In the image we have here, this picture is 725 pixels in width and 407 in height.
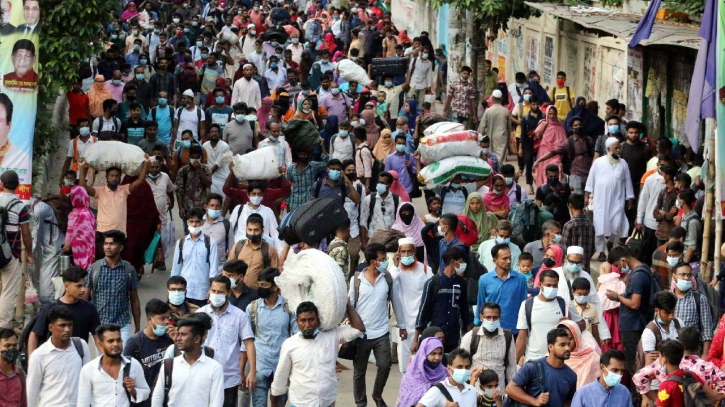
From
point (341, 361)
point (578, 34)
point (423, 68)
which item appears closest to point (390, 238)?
point (341, 361)

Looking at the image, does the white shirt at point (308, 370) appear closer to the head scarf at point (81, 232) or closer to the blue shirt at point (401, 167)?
the head scarf at point (81, 232)

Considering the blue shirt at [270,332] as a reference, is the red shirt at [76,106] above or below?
above

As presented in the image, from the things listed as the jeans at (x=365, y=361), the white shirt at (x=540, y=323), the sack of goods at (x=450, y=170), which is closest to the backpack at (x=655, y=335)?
the white shirt at (x=540, y=323)

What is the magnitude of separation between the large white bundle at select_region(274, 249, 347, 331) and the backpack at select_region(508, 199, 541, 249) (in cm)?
409

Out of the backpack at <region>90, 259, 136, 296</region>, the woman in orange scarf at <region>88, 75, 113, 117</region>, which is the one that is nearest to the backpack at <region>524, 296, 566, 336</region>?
the backpack at <region>90, 259, 136, 296</region>

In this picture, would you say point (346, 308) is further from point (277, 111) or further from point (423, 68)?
point (423, 68)

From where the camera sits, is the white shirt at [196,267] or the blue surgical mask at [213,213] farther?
the blue surgical mask at [213,213]

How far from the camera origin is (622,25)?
18.6 m

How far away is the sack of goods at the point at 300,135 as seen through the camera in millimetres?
16484

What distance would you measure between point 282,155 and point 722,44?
16.7 ft

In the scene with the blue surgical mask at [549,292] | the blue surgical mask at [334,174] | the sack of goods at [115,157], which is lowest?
the blue surgical mask at [549,292]

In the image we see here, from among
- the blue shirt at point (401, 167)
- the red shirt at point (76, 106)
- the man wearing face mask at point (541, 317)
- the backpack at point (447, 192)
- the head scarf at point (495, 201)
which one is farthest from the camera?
the red shirt at point (76, 106)

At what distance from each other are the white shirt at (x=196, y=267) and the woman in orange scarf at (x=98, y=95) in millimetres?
7948

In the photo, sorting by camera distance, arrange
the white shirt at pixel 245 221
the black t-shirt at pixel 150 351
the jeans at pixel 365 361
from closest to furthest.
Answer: the black t-shirt at pixel 150 351, the jeans at pixel 365 361, the white shirt at pixel 245 221
